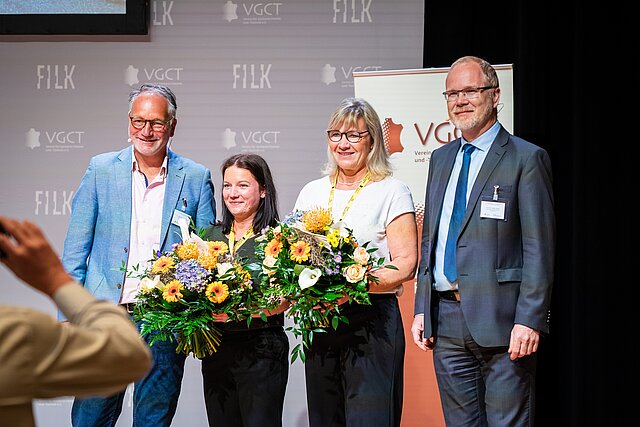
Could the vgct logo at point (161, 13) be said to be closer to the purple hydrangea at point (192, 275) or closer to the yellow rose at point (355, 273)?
the purple hydrangea at point (192, 275)

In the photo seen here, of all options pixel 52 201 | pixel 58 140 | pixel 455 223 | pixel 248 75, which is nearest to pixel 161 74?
pixel 248 75

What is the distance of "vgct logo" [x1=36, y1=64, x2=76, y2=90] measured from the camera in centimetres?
579

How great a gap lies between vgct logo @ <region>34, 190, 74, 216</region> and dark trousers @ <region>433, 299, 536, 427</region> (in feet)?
10.6

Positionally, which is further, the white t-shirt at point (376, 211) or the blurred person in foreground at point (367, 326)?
the white t-shirt at point (376, 211)

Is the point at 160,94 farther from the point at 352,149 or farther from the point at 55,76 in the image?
the point at 55,76

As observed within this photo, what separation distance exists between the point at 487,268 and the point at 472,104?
0.73m

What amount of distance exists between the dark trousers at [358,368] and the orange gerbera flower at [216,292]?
18.3 inches

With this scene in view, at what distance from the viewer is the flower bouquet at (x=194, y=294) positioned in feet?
11.0

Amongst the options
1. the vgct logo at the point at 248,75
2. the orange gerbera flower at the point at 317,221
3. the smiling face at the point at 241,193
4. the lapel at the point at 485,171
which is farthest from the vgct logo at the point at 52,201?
the lapel at the point at 485,171

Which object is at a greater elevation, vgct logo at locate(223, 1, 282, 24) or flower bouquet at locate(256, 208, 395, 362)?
vgct logo at locate(223, 1, 282, 24)

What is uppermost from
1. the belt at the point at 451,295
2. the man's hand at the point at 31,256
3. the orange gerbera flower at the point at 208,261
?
the man's hand at the point at 31,256

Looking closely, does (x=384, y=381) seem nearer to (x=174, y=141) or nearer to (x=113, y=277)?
(x=113, y=277)

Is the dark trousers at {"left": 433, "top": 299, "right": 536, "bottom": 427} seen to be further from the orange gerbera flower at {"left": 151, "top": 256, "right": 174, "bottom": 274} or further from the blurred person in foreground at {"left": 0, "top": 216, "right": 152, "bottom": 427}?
the blurred person in foreground at {"left": 0, "top": 216, "right": 152, "bottom": 427}

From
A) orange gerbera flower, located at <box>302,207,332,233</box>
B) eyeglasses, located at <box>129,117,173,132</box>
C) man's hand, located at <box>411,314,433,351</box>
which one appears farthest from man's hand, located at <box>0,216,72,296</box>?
eyeglasses, located at <box>129,117,173,132</box>
